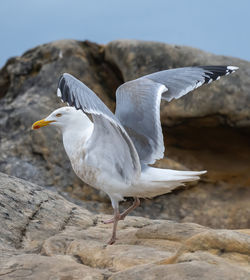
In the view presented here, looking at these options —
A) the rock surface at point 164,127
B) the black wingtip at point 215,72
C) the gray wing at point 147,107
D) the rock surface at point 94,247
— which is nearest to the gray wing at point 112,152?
the gray wing at point 147,107

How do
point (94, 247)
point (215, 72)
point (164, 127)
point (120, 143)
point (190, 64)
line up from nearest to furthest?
point (94, 247), point (120, 143), point (215, 72), point (190, 64), point (164, 127)

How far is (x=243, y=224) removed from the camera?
773 centimetres

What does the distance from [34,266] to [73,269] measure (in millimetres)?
235

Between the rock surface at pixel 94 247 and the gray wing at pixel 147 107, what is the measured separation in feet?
2.14

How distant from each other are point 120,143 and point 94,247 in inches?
32.1

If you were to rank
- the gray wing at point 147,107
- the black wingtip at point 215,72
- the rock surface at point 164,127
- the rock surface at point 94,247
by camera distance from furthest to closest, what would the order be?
the rock surface at point 164,127
the black wingtip at point 215,72
the gray wing at point 147,107
the rock surface at point 94,247

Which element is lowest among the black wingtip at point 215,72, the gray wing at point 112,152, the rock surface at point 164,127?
the rock surface at point 164,127

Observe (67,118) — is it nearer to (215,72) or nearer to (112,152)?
(112,152)

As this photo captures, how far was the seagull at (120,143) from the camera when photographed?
135 inches

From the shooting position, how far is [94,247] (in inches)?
123

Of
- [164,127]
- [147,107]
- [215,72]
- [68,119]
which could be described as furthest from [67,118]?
[164,127]

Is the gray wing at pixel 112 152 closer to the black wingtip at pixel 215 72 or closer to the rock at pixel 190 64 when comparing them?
the black wingtip at pixel 215 72

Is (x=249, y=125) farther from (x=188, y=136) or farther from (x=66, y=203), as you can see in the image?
(x=66, y=203)

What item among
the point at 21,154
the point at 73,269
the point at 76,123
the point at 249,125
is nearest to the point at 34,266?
the point at 73,269
